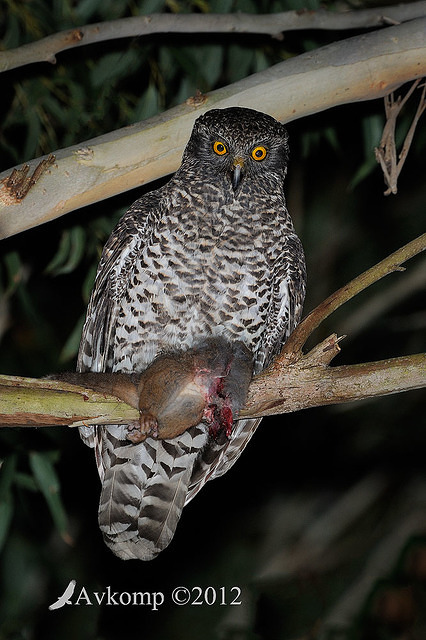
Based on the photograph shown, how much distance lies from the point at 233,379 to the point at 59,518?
57.1 inches

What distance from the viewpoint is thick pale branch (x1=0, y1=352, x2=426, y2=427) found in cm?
170

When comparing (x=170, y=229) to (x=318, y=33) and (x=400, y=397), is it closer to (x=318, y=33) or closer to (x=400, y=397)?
(x=318, y=33)

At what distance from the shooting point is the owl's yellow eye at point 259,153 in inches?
91.2

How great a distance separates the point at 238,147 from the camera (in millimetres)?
2281

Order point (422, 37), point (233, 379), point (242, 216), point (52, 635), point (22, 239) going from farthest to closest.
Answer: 1. point (52, 635)
2. point (22, 239)
3. point (242, 216)
4. point (422, 37)
5. point (233, 379)

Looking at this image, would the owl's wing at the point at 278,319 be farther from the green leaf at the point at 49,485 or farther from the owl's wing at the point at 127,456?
the green leaf at the point at 49,485

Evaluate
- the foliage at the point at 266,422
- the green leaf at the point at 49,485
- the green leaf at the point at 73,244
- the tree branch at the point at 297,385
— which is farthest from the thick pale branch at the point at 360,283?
the green leaf at the point at 49,485

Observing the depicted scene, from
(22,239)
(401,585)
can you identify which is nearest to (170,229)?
(22,239)

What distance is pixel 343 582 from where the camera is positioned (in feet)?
16.1

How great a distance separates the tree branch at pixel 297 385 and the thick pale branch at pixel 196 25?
3.22ft

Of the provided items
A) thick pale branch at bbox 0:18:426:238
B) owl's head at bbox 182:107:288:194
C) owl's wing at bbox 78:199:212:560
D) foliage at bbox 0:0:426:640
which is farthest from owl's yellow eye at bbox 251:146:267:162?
foliage at bbox 0:0:426:640

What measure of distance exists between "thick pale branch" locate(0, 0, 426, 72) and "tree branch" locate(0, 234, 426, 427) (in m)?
0.98
